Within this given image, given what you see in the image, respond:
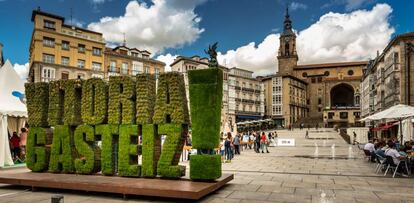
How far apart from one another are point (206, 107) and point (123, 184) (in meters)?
3.58

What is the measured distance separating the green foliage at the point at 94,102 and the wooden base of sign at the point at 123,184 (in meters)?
2.15

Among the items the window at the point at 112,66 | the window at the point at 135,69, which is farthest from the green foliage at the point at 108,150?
the window at the point at 135,69

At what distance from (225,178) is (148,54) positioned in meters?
55.0

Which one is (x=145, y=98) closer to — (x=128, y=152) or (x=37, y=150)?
(x=128, y=152)

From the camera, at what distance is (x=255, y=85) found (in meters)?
87.6

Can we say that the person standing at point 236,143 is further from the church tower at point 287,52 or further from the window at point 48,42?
the church tower at point 287,52

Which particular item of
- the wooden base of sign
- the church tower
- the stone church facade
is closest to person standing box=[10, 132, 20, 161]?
the wooden base of sign

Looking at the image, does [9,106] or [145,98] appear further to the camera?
[9,106]

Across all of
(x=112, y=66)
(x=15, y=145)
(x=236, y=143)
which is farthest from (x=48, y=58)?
(x=236, y=143)

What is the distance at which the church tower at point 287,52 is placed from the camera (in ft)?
350

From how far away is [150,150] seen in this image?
11148 millimetres

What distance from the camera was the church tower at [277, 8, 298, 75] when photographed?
106688mm

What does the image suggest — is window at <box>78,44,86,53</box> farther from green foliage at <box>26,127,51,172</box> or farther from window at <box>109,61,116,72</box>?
green foliage at <box>26,127,51,172</box>

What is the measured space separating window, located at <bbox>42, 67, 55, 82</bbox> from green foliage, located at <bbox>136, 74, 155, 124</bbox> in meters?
40.5
